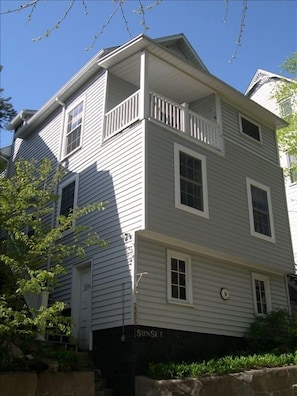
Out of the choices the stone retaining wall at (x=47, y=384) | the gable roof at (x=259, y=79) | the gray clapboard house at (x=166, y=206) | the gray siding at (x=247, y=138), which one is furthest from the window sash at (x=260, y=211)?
the gable roof at (x=259, y=79)

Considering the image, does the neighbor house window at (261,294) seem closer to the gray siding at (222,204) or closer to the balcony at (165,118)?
the gray siding at (222,204)

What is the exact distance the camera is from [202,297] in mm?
11195

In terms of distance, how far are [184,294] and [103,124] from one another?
5296mm

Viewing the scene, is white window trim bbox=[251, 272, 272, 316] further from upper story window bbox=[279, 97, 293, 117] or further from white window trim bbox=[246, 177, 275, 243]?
upper story window bbox=[279, 97, 293, 117]

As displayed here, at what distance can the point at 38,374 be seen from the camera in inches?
299

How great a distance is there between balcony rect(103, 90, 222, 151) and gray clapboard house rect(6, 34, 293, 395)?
39mm

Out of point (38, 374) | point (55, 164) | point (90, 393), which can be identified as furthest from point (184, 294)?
point (55, 164)

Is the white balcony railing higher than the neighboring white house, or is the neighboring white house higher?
the neighboring white house

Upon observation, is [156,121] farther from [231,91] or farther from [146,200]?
[231,91]

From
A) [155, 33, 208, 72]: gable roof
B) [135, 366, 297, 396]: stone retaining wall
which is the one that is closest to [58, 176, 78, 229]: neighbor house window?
[155, 33, 208, 72]: gable roof

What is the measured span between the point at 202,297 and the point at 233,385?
261 cm

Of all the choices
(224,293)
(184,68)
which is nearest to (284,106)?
(184,68)

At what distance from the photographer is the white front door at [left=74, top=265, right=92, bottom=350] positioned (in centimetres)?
1108

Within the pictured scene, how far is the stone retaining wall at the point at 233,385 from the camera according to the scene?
27.1 ft
